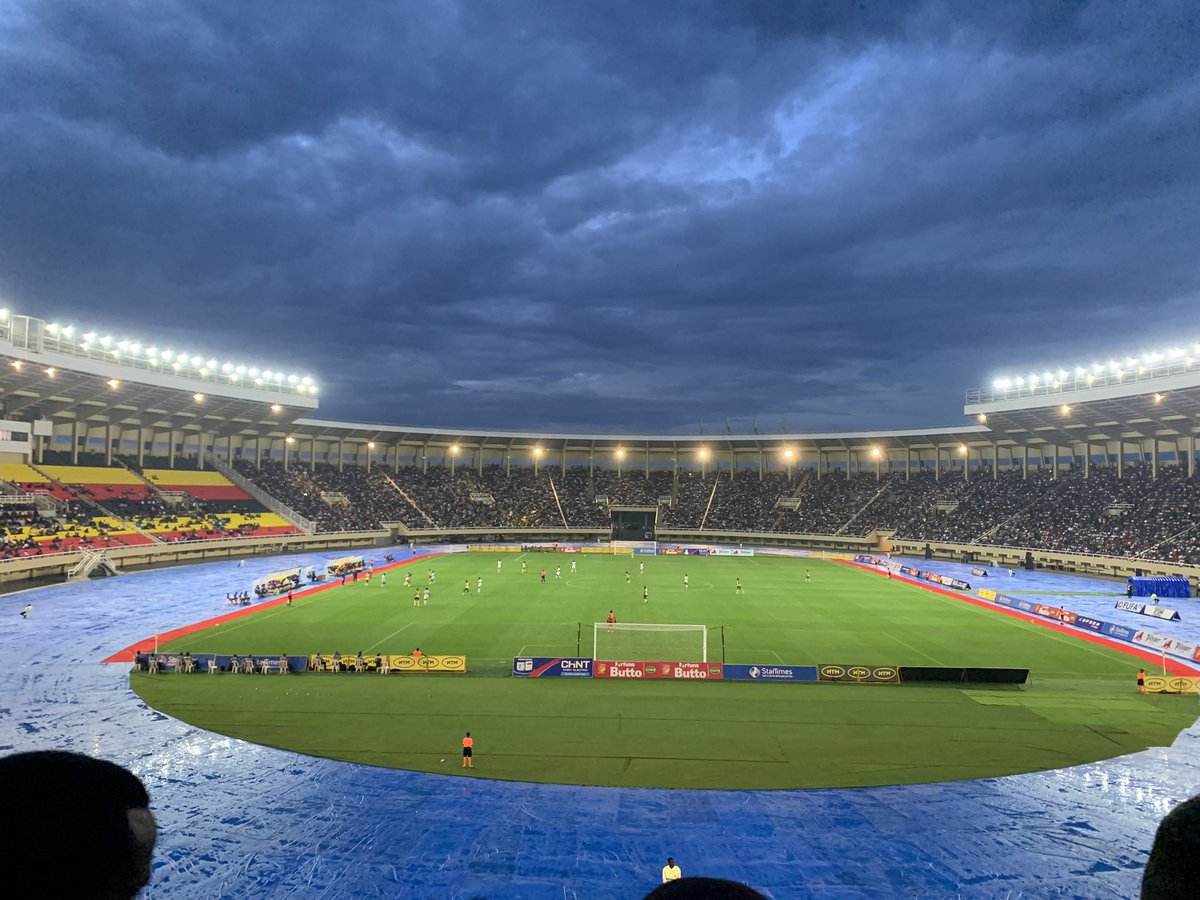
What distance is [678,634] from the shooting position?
38.4 meters

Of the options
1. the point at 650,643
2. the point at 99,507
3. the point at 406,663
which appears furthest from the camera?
the point at 99,507

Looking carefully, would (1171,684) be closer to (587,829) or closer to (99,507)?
(587,829)

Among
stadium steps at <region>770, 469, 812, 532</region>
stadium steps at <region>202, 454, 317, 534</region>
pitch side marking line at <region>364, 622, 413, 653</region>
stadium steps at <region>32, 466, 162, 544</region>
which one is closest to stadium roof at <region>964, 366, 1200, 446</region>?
stadium steps at <region>770, 469, 812, 532</region>

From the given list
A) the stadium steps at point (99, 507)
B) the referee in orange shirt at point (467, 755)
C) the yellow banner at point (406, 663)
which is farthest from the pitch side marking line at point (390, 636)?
the stadium steps at point (99, 507)

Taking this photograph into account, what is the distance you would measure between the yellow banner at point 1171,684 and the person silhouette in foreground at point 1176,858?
35563 millimetres

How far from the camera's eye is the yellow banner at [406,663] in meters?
31.6

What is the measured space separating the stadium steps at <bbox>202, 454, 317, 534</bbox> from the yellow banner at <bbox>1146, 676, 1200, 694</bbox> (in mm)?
75670

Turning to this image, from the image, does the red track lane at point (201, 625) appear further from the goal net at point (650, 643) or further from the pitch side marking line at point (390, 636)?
the goal net at point (650, 643)

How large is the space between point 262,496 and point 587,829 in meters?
76.2

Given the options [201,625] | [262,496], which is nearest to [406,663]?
[201,625]

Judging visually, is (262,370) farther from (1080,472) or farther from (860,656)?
(1080,472)

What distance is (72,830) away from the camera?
1960 mm

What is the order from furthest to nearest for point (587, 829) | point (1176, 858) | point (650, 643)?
point (650, 643) → point (587, 829) → point (1176, 858)

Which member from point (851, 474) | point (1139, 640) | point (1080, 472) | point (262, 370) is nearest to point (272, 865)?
point (1139, 640)
